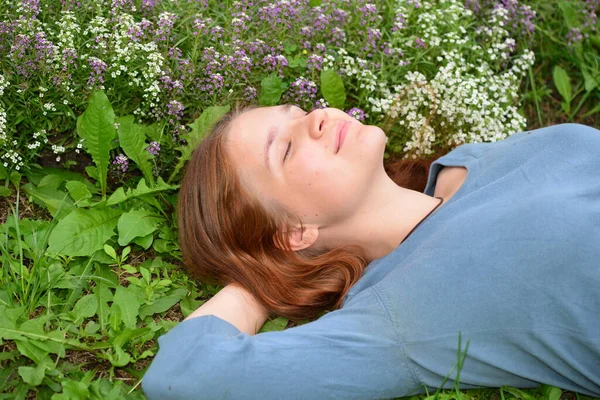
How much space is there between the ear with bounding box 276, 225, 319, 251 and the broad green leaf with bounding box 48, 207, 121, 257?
0.93 m

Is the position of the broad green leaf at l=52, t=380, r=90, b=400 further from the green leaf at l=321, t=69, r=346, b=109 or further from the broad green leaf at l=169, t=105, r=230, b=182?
the green leaf at l=321, t=69, r=346, b=109

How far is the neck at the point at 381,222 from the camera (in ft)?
10.5

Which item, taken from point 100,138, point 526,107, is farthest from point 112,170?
point 526,107

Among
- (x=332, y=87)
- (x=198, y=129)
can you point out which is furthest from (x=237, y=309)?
(x=332, y=87)

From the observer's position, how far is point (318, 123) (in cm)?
317

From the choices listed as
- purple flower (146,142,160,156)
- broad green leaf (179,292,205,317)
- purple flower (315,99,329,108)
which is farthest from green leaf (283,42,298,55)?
broad green leaf (179,292,205,317)

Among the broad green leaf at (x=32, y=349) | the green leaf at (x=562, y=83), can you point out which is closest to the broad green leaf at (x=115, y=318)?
the broad green leaf at (x=32, y=349)

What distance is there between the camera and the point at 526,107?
5.04 meters

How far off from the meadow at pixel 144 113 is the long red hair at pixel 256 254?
0.60 ft

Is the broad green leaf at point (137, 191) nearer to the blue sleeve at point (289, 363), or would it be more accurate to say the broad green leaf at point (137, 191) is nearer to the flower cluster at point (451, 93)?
the blue sleeve at point (289, 363)

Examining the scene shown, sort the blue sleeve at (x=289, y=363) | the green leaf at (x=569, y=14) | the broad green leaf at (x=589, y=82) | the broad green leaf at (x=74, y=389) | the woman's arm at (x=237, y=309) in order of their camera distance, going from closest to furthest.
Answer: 1. the blue sleeve at (x=289, y=363)
2. the broad green leaf at (x=74, y=389)
3. the woman's arm at (x=237, y=309)
4. the broad green leaf at (x=589, y=82)
5. the green leaf at (x=569, y=14)

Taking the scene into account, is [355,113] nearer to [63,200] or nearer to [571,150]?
[571,150]

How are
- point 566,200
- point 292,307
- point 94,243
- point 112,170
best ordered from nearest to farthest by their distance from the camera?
point 566,200, point 292,307, point 94,243, point 112,170

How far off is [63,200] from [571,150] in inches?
93.0
